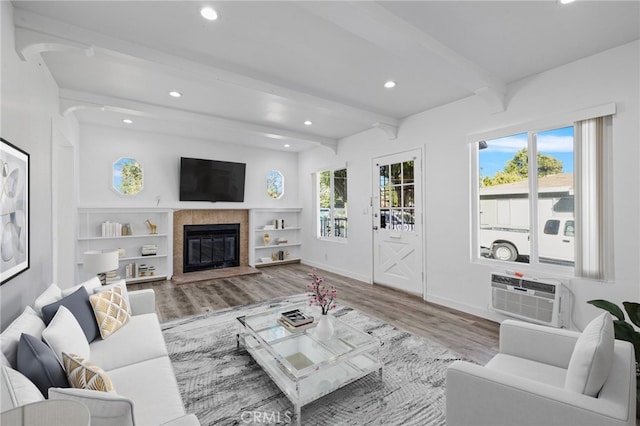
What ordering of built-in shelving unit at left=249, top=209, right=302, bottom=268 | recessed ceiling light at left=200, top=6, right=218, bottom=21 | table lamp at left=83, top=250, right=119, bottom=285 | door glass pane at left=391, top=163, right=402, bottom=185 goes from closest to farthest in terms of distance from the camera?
recessed ceiling light at left=200, top=6, right=218, bottom=21, table lamp at left=83, top=250, right=119, bottom=285, door glass pane at left=391, top=163, right=402, bottom=185, built-in shelving unit at left=249, top=209, right=302, bottom=268

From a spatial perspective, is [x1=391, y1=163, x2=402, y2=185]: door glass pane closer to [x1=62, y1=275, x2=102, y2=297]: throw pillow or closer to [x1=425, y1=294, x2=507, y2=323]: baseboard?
[x1=425, y1=294, x2=507, y2=323]: baseboard

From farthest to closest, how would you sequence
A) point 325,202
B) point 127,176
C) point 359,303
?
point 325,202, point 127,176, point 359,303

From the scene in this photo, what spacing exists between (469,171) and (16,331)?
4273mm

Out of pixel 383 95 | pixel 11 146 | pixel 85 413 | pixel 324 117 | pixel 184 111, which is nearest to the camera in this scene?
pixel 85 413

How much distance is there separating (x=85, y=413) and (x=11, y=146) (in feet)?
6.87

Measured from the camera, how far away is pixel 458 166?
379cm

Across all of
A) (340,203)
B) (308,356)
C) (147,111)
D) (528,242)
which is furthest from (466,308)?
(147,111)

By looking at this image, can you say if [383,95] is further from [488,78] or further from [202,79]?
[202,79]

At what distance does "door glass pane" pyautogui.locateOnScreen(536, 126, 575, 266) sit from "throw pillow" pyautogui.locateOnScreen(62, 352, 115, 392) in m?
3.88

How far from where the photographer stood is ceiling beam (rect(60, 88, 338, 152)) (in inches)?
135

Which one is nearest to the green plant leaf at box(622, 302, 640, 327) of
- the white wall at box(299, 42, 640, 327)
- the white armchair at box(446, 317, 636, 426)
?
the white armchair at box(446, 317, 636, 426)

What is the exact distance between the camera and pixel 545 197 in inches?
121

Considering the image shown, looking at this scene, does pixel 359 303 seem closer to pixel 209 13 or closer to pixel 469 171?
pixel 469 171

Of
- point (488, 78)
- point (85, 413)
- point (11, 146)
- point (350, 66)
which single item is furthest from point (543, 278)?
point (11, 146)
